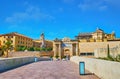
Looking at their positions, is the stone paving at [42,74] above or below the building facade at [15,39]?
below

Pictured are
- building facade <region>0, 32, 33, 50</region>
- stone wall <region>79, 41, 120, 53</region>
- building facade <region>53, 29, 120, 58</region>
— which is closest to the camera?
stone wall <region>79, 41, 120, 53</region>

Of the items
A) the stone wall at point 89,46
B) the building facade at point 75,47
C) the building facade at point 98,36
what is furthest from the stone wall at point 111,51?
the building facade at point 98,36

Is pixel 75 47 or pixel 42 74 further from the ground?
pixel 75 47

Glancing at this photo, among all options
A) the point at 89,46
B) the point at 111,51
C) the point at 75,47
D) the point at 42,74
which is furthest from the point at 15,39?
the point at 42,74

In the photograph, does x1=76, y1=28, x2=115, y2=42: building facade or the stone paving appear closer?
the stone paving

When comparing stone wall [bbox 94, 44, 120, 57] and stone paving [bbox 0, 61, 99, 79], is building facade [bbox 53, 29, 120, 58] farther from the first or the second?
stone paving [bbox 0, 61, 99, 79]

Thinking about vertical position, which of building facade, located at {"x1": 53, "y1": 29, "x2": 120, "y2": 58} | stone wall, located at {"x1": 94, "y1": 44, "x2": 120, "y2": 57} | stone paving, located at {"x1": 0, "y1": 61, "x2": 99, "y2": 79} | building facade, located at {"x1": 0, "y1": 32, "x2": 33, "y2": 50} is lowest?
stone paving, located at {"x1": 0, "y1": 61, "x2": 99, "y2": 79}

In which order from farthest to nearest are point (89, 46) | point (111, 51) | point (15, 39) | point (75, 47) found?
1. point (15, 39)
2. point (75, 47)
3. point (89, 46)
4. point (111, 51)

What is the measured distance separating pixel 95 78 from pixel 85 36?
4535 inches

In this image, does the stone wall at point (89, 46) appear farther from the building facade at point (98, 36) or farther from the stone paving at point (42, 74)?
the stone paving at point (42, 74)

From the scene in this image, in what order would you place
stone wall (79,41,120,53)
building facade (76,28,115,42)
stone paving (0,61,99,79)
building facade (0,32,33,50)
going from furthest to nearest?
building facade (0,32,33,50) → building facade (76,28,115,42) → stone wall (79,41,120,53) → stone paving (0,61,99,79)

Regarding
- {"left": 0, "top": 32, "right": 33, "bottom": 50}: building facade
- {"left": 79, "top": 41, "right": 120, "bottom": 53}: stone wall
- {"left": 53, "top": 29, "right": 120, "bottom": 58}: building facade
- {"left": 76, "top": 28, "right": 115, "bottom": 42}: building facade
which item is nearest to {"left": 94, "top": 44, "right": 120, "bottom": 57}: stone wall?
{"left": 53, "top": 29, "right": 120, "bottom": 58}: building facade

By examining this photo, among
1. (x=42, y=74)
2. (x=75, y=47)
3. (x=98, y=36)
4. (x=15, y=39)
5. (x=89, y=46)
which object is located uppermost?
(x=98, y=36)

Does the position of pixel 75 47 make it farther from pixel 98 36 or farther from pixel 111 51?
pixel 111 51
